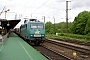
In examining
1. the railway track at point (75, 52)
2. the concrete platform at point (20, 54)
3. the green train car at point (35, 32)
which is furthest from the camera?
the green train car at point (35, 32)

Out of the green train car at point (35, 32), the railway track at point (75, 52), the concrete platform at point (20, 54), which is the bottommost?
the railway track at point (75, 52)

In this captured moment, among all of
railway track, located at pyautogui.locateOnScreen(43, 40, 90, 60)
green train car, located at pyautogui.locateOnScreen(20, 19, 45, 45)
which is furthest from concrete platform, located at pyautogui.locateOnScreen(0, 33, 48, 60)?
green train car, located at pyautogui.locateOnScreen(20, 19, 45, 45)

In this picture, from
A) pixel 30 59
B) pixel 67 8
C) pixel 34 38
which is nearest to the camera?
pixel 30 59

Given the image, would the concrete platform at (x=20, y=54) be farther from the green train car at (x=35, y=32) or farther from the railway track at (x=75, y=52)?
the green train car at (x=35, y=32)

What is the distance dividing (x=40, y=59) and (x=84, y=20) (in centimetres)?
4990

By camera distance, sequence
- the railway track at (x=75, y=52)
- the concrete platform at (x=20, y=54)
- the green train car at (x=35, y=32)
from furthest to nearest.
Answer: the green train car at (x=35, y=32) < the railway track at (x=75, y=52) < the concrete platform at (x=20, y=54)

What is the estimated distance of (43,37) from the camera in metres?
22.4

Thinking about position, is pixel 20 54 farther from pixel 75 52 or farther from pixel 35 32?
pixel 35 32

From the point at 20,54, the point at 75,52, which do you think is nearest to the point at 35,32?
the point at 75,52

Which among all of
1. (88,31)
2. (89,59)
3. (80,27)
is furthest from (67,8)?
(89,59)

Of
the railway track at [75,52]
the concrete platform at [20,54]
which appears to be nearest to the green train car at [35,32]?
the railway track at [75,52]

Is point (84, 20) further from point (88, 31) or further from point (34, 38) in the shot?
point (34, 38)

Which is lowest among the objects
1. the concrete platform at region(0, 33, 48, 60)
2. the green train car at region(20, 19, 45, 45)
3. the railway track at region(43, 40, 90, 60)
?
the railway track at region(43, 40, 90, 60)

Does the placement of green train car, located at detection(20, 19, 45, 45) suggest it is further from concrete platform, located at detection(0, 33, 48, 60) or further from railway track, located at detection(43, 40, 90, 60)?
concrete platform, located at detection(0, 33, 48, 60)
